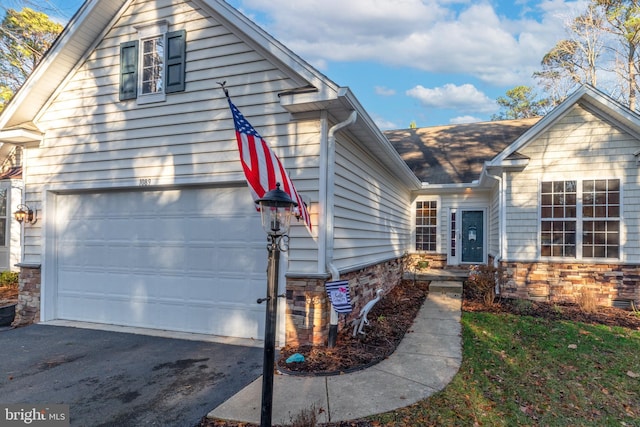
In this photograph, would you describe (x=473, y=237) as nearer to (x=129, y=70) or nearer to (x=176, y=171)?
(x=176, y=171)

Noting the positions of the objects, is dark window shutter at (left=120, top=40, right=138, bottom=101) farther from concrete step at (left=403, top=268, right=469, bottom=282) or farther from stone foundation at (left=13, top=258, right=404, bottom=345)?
concrete step at (left=403, top=268, right=469, bottom=282)

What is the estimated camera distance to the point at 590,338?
5895 mm

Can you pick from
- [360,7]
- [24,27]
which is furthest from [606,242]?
[24,27]

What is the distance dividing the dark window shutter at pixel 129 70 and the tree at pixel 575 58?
20757 millimetres

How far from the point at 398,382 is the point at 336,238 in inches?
86.1

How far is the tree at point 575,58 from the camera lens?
2055cm

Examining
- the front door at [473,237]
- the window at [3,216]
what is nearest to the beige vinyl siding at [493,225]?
the front door at [473,237]

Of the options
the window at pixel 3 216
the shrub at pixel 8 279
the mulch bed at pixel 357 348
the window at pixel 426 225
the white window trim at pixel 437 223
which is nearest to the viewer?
the mulch bed at pixel 357 348

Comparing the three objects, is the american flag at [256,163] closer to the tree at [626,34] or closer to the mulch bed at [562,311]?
the mulch bed at [562,311]

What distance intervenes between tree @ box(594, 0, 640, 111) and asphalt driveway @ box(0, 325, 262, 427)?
2321cm

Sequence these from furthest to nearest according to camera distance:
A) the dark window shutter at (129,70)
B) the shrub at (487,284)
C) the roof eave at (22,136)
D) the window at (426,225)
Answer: the window at (426,225), the shrub at (487,284), the roof eave at (22,136), the dark window shutter at (129,70)

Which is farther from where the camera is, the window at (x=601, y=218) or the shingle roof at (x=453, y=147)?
the shingle roof at (x=453, y=147)

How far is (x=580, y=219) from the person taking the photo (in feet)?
27.5

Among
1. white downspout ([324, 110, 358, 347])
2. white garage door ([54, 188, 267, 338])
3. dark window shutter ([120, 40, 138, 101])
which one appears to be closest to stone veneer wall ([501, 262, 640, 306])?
white downspout ([324, 110, 358, 347])
